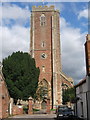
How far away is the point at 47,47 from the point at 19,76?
1674cm

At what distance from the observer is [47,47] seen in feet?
186

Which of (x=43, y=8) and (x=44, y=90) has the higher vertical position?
(x=43, y=8)

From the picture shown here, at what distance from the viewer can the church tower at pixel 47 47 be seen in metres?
53.8

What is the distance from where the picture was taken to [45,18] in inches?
2308

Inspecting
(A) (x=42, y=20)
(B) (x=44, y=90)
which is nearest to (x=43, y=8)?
(A) (x=42, y=20)

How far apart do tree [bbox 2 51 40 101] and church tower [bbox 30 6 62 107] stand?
932 cm

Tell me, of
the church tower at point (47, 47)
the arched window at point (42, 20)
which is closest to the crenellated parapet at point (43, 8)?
Result: the church tower at point (47, 47)

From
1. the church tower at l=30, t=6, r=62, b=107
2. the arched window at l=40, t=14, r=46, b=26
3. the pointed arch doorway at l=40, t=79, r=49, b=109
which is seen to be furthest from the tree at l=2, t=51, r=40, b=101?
the arched window at l=40, t=14, r=46, b=26

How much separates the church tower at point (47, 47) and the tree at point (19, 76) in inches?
367

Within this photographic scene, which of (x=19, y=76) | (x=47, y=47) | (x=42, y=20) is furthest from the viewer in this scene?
(x=42, y=20)

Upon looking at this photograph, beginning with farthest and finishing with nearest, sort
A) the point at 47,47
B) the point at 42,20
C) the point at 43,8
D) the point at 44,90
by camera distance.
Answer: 1. the point at 43,8
2. the point at 42,20
3. the point at 47,47
4. the point at 44,90

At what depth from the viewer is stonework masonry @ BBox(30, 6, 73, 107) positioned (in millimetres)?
53875

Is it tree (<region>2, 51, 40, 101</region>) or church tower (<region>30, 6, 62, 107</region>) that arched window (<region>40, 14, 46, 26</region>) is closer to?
church tower (<region>30, 6, 62, 107</region>)

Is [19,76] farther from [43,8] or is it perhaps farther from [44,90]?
[43,8]
